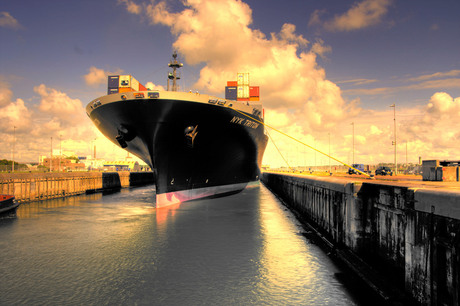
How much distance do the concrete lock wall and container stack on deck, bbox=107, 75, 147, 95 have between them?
2828 cm

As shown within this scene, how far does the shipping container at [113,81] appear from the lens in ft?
112

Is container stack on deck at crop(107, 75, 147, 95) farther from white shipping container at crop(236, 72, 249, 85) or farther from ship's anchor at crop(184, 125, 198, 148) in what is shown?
white shipping container at crop(236, 72, 249, 85)

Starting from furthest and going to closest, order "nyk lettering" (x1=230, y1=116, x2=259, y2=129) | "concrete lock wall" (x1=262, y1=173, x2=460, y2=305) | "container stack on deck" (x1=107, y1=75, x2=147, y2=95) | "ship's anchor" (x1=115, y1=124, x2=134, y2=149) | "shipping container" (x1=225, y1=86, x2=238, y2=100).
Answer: "shipping container" (x1=225, y1=86, x2=238, y2=100)
"container stack on deck" (x1=107, y1=75, x2=147, y2=95)
"nyk lettering" (x1=230, y1=116, x2=259, y2=129)
"ship's anchor" (x1=115, y1=124, x2=134, y2=149)
"concrete lock wall" (x1=262, y1=173, x2=460, y2=305)

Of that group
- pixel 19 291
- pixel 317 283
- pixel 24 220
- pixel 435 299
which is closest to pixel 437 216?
pixel 435 299

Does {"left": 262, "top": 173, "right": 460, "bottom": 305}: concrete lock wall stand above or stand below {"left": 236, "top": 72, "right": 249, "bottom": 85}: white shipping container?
below

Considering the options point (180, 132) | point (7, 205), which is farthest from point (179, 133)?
point (7, 205)

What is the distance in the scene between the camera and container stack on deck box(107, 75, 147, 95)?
3325 centimetres

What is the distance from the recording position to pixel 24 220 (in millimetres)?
20547

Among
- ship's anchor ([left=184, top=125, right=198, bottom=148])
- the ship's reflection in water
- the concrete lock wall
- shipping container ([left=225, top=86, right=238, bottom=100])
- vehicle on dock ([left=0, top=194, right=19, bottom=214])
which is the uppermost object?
shipping container ([left=225, top=86, right=238, bottom=100])

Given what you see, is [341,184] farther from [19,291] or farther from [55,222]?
[55,222]

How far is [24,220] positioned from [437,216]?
79.7ft


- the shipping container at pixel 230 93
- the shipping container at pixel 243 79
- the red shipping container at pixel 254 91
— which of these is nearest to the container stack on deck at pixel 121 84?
the shipping container at pixel 230 93

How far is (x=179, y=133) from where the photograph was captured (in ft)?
76.7

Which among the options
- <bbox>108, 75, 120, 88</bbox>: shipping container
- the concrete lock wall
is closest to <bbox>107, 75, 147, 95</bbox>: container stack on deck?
<bbox>108, 75, 120, 88</bbox>: shipping container
